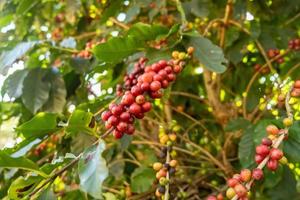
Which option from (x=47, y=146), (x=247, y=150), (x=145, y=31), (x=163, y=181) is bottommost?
(x=47, y=146)

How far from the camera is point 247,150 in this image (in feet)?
4.02

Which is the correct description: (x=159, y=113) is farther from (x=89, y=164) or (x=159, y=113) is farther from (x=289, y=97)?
(x=89, y=164)

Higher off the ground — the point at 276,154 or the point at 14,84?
the point at 276,154

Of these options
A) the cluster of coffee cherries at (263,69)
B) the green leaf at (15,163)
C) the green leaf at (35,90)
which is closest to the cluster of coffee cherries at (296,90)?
the green leaf at (15,163)

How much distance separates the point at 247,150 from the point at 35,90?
637 millimetres

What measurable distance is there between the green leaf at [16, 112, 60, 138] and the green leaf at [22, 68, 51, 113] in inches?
18.7

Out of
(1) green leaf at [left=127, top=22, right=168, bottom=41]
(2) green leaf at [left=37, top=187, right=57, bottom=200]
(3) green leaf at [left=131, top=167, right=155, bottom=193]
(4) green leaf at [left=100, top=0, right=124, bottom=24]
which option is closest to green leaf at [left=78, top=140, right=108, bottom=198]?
(2) green leaf at [left=37, top=187, right=57, bottom=200]

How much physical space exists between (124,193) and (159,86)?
0.65 m

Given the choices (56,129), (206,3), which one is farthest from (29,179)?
(206,3)

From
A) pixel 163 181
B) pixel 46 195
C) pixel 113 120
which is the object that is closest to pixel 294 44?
pixel 163 181

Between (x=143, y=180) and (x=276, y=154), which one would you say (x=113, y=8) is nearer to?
(x=143, y=180)

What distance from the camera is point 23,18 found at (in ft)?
5.65

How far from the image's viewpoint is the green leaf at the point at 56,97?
1.34 metres

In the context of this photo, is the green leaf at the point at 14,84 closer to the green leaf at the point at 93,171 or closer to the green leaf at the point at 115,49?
the green leaf at the point at 115,49
